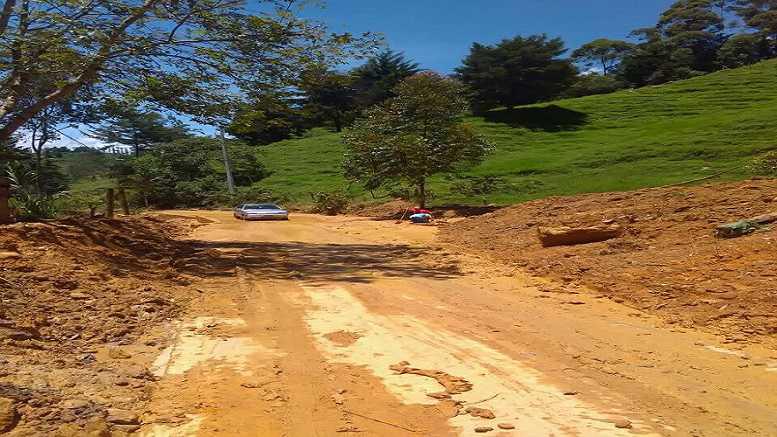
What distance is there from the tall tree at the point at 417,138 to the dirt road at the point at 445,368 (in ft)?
51.9

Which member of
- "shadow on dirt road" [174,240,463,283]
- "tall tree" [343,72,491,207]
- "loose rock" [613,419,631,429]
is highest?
"tall tree" [343,72,491,207]

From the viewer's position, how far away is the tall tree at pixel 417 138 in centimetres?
2536

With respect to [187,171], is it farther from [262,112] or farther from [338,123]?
[262,112]

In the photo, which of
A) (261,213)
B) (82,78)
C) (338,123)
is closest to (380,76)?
(338,123)

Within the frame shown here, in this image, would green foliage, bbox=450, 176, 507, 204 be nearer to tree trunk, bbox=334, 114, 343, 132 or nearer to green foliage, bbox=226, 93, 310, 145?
green foliage, bbox=226, 93, 310, 145

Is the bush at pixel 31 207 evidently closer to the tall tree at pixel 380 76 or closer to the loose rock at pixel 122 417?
the loose rock at pixel 122 417

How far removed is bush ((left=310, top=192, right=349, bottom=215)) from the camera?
34.6 meters

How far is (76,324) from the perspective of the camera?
6.77m

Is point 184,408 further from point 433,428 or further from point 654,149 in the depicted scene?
point 654,149

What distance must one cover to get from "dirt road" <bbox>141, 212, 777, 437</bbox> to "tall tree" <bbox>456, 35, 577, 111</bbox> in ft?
166

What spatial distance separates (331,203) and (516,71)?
30027 millimetres

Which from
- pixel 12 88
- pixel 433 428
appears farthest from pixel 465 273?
pixel 12 88

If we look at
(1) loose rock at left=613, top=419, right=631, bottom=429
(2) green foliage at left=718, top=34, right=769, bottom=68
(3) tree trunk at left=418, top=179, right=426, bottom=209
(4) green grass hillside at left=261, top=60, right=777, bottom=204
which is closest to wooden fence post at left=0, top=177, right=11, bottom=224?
(1) loose rock at left=613, top=419, right=631, bottom=429

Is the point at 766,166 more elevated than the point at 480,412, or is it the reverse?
the point at 766,166
